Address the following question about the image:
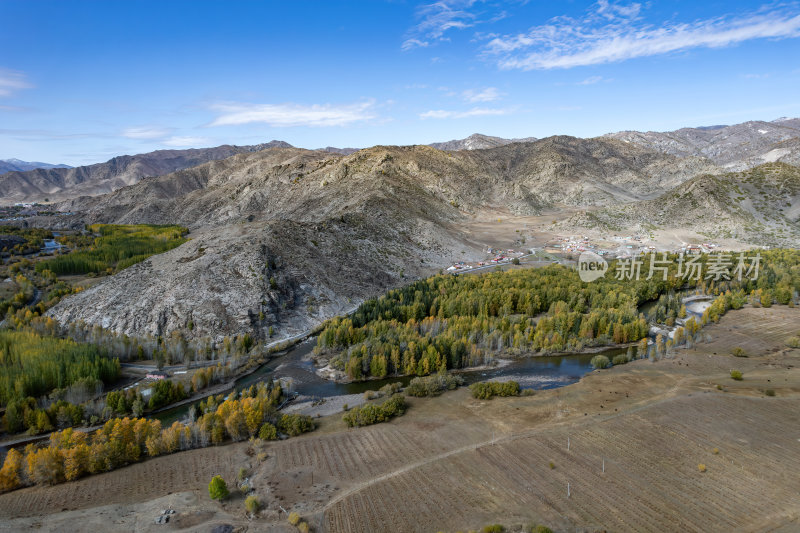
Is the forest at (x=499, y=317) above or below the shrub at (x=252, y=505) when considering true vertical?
above

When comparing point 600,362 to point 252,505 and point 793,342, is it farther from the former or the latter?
point 252,505

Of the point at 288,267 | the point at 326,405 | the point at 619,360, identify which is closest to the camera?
the point at 326,405

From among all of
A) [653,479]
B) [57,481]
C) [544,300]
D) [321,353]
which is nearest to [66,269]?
[321,353]

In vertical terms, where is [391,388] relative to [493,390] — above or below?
below

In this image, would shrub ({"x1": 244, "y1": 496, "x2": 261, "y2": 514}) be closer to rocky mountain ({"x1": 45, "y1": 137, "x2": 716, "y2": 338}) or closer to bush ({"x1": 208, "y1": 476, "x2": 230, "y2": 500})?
bush ({"x1": 208, "y1": 476, "x2": 230, "y2": 500})

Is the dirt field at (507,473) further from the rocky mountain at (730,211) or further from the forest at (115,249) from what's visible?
the rocky mountain at (730,211)

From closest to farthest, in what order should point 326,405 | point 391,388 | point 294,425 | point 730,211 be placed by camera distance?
point 294,425 < point 326,405 < point 391,388 < point 730,211

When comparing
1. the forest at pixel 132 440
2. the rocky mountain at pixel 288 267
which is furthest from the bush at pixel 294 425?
the rocky mountain at pixel 288 267

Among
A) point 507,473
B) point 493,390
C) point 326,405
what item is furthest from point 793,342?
point 326,405
